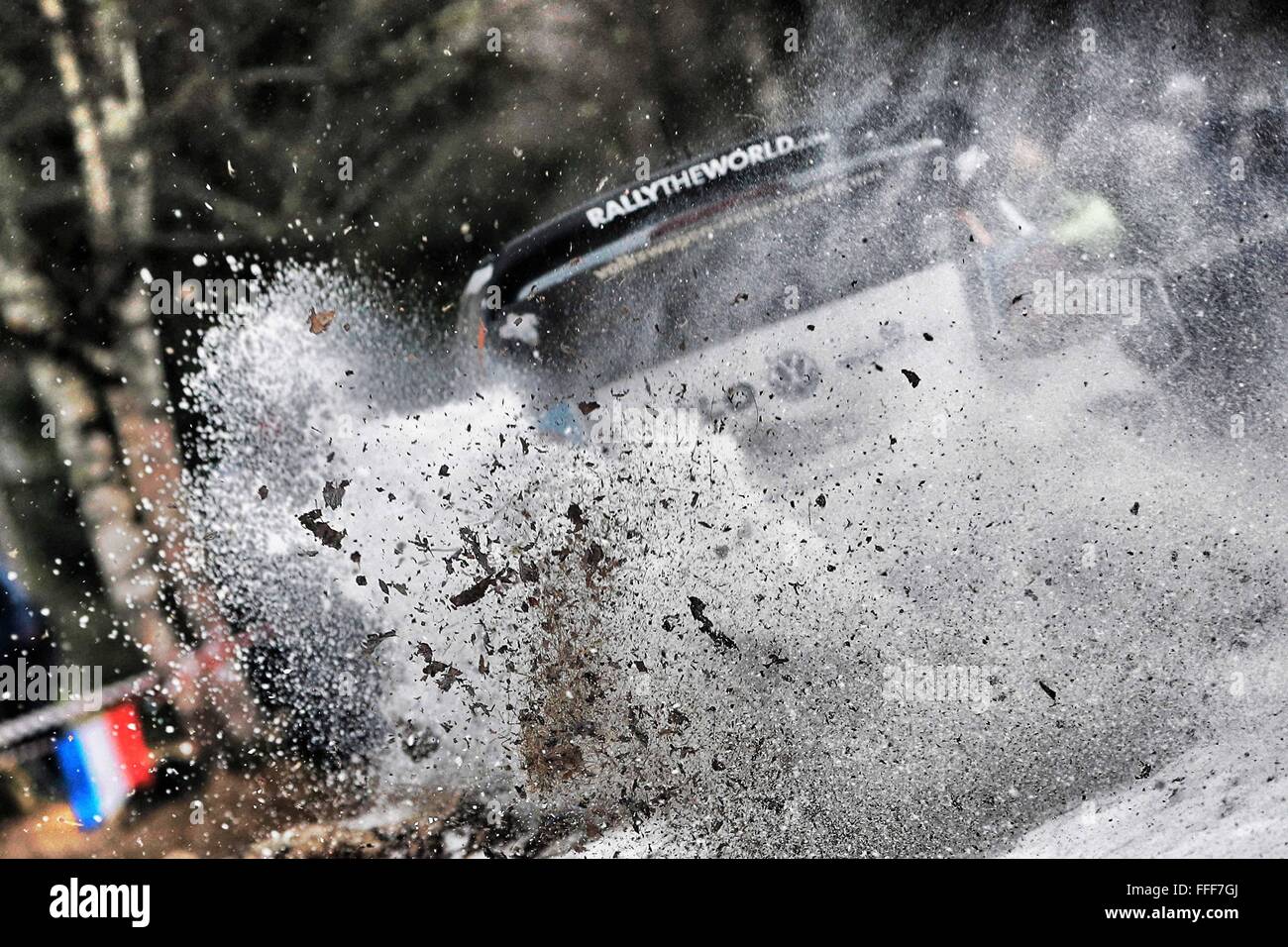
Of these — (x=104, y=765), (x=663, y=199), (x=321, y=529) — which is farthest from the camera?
(x=104, y=765)

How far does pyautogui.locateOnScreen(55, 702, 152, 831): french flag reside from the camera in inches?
128

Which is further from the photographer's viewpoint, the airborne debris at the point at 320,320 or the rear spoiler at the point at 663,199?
the airborne debris at the point at 320,320

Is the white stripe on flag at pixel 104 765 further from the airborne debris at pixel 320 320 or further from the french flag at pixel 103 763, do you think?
the airborne debris at pixel 320 320

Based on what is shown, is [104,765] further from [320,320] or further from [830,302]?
[830,302]

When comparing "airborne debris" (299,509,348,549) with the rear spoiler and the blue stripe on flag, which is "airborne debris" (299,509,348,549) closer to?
the rear spoiler

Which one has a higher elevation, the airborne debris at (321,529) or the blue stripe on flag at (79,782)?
the airborne debris at (321,529)

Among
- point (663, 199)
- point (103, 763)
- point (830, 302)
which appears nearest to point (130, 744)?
point (103, 763)

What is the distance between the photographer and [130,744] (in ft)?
11.0

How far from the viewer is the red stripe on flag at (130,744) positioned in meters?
3.29

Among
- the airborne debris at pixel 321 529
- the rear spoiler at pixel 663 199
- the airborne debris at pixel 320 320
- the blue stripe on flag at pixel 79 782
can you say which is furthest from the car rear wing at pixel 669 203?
the blue stripe on flag at pixel 79 782

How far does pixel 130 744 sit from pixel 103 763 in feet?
0.38

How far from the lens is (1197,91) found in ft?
9.52

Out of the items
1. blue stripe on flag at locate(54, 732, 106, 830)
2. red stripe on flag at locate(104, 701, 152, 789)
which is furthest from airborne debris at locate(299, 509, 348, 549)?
blue stripe on flag at locate(54, 732, 106, 830)

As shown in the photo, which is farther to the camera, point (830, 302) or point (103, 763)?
point (103, 763)
